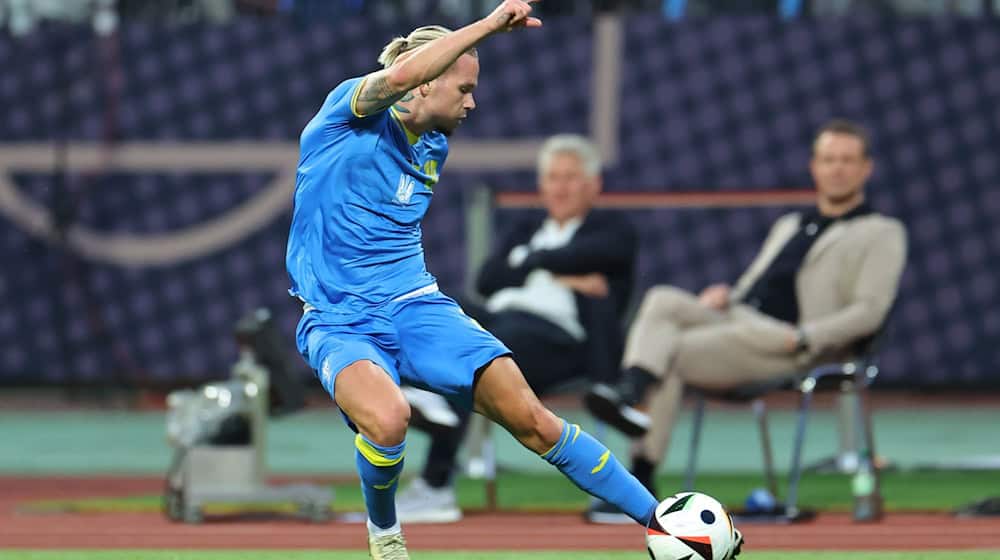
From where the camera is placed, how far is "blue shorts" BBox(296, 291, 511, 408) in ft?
16.0

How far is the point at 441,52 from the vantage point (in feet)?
14.6

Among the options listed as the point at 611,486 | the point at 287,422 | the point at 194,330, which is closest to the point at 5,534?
the point at 611,486

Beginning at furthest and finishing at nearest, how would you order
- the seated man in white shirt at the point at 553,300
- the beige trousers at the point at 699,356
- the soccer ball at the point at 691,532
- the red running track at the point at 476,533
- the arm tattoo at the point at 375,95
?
the seated man in white shirt at the point at 553,300, the beige trousers at the point at 699,356, the red running track at the point at 476,533, the soccer ball at the point at 691,532, the arm tattoo at the point at 375,95

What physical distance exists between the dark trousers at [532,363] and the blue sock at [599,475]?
220cm

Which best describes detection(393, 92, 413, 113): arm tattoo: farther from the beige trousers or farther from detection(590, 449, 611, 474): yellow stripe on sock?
the beige trousers

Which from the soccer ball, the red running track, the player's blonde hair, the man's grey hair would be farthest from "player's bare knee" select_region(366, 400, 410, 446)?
the man's grey hair

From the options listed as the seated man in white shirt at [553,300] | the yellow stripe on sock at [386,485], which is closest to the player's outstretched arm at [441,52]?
the yellow stripe on sock at [386,485]

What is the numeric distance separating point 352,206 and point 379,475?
0.76 metres

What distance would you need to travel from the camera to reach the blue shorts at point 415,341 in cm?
488

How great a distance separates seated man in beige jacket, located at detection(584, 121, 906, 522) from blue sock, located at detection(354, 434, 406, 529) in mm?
1840

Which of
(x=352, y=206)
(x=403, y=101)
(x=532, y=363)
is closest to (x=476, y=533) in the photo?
(x=532, y=363)

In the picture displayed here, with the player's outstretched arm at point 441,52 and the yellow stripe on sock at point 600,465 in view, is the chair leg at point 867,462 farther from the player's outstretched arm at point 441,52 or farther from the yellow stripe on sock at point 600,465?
the player's outstretched arm at point 441,52

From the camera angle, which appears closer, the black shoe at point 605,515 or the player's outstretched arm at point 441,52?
the player's outstretched arm at point 441,52

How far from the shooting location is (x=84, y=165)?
40.8 feet
